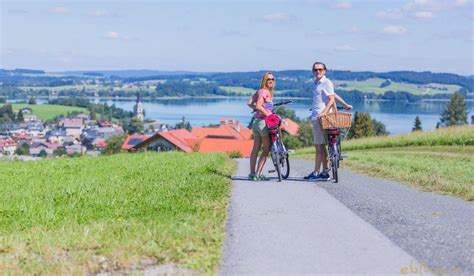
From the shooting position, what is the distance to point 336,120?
470 inches

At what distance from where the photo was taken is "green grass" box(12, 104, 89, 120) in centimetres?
16425

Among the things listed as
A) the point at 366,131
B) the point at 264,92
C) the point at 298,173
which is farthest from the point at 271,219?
the point at 366,131

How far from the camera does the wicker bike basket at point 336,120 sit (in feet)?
39.0

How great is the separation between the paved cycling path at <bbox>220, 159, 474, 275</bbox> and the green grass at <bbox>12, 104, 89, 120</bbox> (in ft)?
506

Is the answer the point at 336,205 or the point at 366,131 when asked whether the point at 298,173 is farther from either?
the point at 366,131

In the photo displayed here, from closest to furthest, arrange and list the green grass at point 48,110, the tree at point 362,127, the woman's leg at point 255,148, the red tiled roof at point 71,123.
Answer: the woman's leg at point 255,148, the tree at point 362,127, the red tiled roof at point 71,123, the green grass at point 48,110

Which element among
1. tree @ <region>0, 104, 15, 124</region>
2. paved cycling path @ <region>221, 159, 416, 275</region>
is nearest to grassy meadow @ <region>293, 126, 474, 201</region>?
paved cycling path @ <region>221, 159, 416, 275</region>

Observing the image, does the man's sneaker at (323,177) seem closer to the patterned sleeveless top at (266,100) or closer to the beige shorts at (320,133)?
the beige shorts at (320,133)

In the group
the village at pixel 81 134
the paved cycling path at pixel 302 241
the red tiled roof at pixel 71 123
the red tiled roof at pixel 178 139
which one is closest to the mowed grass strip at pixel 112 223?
the paved cycling path at pixel 302 241

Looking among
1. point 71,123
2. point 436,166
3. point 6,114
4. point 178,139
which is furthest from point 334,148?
Answer: point 6,114

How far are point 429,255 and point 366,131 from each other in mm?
64447

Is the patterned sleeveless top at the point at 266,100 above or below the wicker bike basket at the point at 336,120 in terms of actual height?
above

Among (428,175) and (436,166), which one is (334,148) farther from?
(436,166)

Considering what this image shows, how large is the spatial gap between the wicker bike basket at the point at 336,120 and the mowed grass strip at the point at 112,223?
1.93 meters
